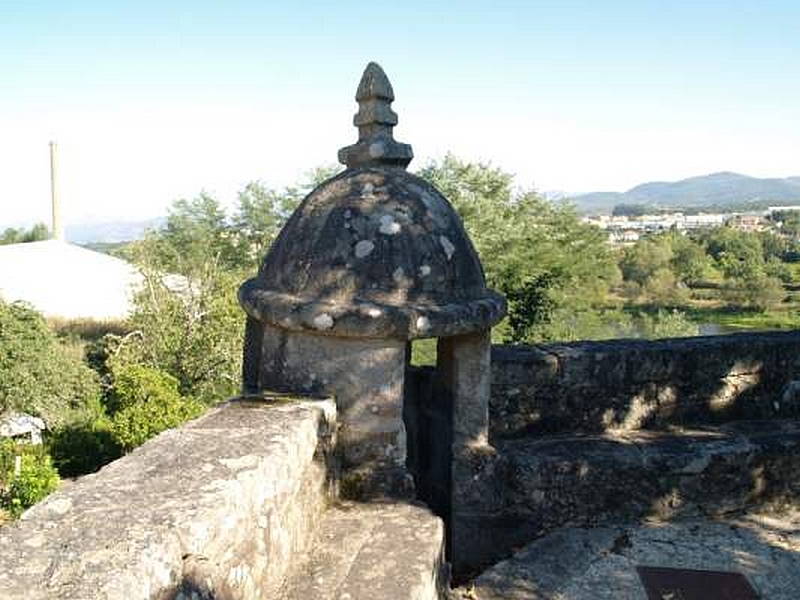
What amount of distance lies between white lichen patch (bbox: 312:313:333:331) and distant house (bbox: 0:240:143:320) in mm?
25637

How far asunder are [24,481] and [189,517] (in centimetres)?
1395

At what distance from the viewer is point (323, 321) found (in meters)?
2.93

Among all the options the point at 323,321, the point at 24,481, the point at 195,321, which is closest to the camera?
the point at 323,321

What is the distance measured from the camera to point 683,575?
3.57 m

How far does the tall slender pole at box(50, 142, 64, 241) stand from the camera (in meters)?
39.8

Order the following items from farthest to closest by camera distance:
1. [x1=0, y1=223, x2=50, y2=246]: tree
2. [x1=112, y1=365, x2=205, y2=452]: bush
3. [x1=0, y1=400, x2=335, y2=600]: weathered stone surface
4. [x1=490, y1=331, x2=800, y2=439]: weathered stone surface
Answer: [x1=0, y1=223, x2=50, y2=246]: tree
[x1=112, y1=365, x2=205, y2=452]: bush
[x1=490, y1=331, x2=800, y2=439]: weathered stone surface
[x1=0, y1=400, x2=335, y2=600]: weathered stone surface

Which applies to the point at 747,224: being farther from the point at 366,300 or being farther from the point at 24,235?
the point at 366,300

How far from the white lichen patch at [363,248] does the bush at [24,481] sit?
1244 cm

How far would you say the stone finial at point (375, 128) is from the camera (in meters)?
3.54

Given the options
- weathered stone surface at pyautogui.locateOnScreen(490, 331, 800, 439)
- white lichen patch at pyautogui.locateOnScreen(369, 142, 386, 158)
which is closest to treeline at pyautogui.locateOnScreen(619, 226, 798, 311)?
weathered stone surface at pyautogui.locateOnScreen(490, 331, 800, 439)

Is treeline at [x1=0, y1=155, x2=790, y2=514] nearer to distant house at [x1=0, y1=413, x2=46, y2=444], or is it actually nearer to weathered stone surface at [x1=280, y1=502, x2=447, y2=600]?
distant house at [x1=0, y1=413, x2=46, y2=444]

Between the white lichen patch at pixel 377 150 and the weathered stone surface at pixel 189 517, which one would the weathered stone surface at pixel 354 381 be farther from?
the white lichen patch at pixel 377 150

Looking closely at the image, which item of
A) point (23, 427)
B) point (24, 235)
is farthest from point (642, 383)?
point (24, 235)

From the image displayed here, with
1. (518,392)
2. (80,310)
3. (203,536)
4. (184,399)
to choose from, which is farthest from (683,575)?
(80,310)
